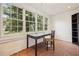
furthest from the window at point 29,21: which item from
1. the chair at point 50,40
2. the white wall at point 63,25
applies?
the white wall at point 63,25

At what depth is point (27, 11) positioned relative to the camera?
215 centimetres

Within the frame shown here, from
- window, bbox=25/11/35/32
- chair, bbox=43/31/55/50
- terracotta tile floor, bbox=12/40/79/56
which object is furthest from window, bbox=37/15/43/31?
terracotta tile floor, bbox=12/40/79/56

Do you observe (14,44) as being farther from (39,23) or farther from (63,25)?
(63,25)

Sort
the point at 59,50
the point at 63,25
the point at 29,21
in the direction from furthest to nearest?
the point at 29,21, the point at 63,25, the point at 59,50

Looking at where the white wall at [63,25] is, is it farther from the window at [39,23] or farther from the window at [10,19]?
the window at [10,19]

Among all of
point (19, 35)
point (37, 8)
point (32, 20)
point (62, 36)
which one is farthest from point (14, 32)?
point (62, 36)

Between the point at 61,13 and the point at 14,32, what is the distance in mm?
1143

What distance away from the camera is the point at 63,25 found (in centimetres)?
203

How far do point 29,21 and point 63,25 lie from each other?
0.84 metres

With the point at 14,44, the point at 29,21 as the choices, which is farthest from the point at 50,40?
the point at 14,44

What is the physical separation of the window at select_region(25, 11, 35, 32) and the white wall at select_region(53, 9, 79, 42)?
0.52 m

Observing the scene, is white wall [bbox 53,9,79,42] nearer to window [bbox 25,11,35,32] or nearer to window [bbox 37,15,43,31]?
window [bbox 37,15,43,31]

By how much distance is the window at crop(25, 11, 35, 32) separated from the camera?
83.2 inches

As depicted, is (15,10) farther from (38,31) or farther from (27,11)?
(38,31)
